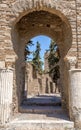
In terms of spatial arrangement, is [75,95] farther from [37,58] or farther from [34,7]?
[37,58]

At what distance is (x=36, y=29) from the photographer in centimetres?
950

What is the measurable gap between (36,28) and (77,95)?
445 centimetres

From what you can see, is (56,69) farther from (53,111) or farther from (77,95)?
(77,95)

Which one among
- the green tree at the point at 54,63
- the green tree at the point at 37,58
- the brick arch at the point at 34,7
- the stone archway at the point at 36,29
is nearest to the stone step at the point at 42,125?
the stone archway at the point at 36,29

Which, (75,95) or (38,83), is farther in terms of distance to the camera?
(38,83)

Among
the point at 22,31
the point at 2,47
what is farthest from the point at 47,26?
the point at 2,47

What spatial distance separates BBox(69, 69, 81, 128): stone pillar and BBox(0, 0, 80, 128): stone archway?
0.39 metres

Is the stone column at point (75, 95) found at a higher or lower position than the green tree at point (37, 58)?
lower

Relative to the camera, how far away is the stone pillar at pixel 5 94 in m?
5.92

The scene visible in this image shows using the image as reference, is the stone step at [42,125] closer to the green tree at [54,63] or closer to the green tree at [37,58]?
the green tree at [54,63]

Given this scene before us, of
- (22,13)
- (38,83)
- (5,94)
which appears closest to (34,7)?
(22,13)

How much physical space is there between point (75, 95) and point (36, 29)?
441cm

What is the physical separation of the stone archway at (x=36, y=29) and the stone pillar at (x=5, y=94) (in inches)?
14.4

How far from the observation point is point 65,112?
25.3 ft
